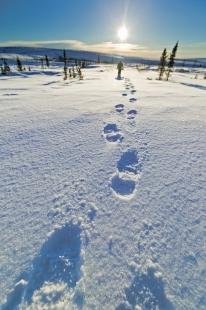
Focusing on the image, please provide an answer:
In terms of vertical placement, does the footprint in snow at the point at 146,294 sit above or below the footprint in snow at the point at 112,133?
below

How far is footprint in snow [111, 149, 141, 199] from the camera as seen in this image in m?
1.92

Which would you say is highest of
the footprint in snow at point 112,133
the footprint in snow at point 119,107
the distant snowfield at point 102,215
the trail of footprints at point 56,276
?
the footprint in snow at point 119,107

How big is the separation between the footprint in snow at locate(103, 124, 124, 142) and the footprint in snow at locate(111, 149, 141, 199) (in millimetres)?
365

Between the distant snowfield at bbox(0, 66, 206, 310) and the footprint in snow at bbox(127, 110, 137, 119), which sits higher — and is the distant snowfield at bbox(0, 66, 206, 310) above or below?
below

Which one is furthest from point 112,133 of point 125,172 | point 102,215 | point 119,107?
point 102,215

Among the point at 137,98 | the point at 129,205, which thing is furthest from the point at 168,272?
the point at 137,98

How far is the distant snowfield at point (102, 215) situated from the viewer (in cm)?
120

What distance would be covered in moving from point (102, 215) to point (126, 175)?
0.60 metres

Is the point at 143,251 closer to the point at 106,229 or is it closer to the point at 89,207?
the point at 106,229

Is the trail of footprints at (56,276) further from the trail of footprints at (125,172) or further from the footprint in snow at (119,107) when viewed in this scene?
the footprint in snow at (119,107)

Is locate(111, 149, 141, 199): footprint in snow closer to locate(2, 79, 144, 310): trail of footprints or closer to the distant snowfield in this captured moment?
the distant snowfield

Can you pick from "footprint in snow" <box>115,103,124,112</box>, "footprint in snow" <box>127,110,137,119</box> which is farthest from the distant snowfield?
"footprint in snow" <box>115,103,124,112</box>

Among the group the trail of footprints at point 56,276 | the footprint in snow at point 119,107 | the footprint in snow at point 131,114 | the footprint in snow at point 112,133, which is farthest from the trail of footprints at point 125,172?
the footprint in snow at point 119,107

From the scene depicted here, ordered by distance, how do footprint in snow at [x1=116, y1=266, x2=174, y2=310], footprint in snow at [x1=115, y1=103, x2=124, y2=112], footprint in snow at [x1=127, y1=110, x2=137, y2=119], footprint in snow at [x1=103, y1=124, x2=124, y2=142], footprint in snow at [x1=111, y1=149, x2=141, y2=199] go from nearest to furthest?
footprint in snow at [x1=116, y1=266, x2=174, y2=310] < footprint in snow at [x1=111, y1=149, x2=141, y2=199] < footprint in snow at [x1=103, y1=124, x2=124, y2=142] < footprint in snow at [x1=127, y1=110, x2=137, y2=119] < footprint in snow at [x1=115, y1=103, x2=124, y2=112]
